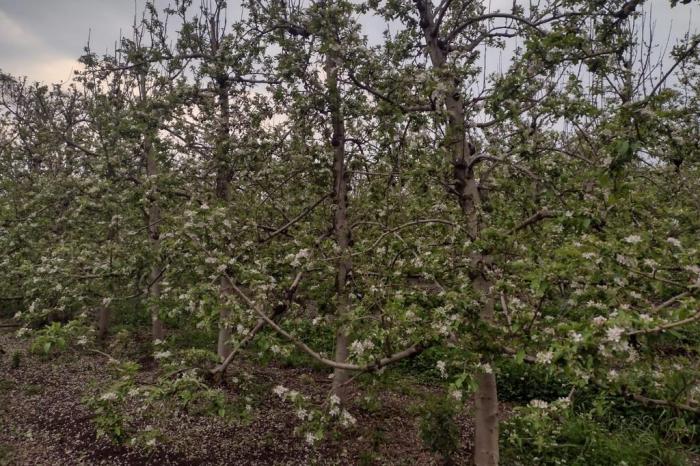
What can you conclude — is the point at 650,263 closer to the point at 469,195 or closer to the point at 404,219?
the point at 469,195

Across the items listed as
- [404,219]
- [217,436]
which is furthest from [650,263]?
[217,436]

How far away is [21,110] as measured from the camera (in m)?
14.4

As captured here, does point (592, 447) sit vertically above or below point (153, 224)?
below

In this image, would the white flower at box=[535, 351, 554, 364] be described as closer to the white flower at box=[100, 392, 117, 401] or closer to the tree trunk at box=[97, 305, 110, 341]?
the white flower at box=[100, 392, 117, 401]

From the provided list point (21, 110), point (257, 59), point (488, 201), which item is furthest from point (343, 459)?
point (21, 110)

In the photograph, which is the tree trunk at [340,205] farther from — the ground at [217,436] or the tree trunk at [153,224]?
the tree trunk at [153,224]

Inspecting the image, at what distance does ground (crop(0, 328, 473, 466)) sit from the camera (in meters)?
6.30

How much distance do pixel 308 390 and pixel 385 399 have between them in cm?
153

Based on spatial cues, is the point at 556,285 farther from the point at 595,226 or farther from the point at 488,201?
the point at 488,201

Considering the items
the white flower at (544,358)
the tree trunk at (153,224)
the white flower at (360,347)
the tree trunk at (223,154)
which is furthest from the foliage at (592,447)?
the tree trunk at (153,224)

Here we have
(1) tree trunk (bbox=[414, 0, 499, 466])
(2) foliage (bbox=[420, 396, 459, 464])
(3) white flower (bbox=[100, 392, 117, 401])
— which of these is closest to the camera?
(3) white flower (bbox=[100, 392, 117, 401])

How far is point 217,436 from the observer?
22.8ft

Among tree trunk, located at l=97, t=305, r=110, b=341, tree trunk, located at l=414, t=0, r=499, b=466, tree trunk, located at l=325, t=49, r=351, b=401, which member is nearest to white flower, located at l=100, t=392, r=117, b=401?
tree trunk, located at l=325, t=49, r=351, b=401

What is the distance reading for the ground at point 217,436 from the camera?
6.30 metres
